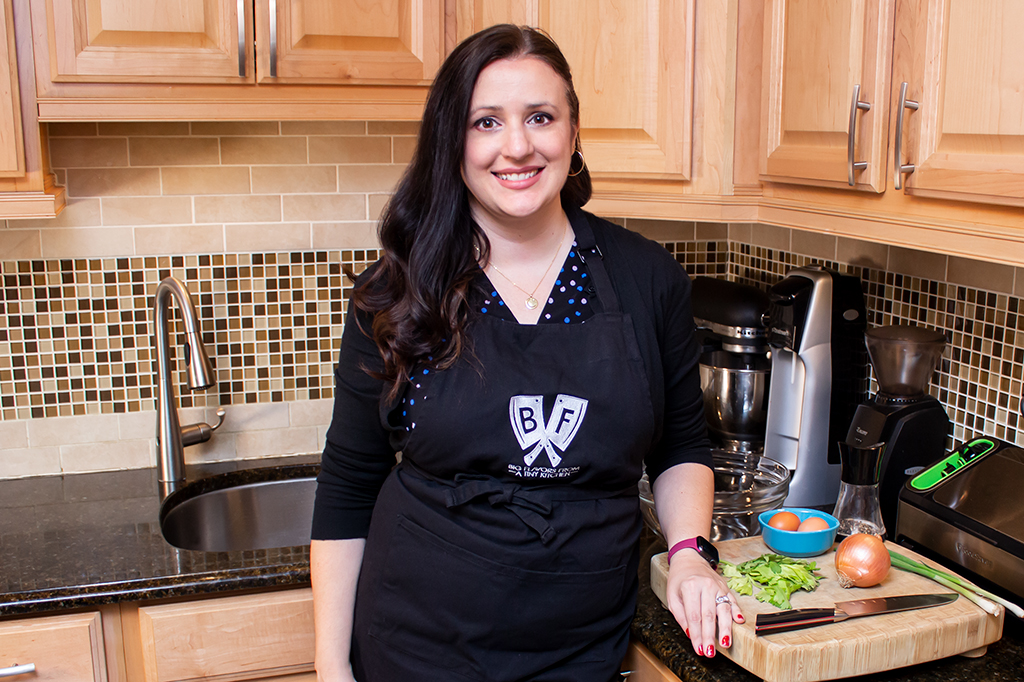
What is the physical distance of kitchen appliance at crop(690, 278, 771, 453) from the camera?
1827 mm

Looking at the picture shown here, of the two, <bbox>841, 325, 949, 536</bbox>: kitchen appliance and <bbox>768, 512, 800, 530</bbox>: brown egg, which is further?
<bbox>841, 325, 949, 536</bbox>: kitchen appliance

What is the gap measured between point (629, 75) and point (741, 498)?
757 mm

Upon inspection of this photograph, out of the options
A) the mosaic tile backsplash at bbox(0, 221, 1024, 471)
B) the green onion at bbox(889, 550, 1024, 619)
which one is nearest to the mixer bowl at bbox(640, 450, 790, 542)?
the green onion at bbox(889, 550, 1024, 619)

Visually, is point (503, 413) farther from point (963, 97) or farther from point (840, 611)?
point (963, 97)

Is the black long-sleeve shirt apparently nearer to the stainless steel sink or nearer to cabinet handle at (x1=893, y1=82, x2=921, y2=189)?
cabinet handle at (x1=893, y1=82, x2=921, y2=189)

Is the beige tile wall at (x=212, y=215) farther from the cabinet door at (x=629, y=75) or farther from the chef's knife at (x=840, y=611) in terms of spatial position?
the chef's knife at (x=840, y=611)

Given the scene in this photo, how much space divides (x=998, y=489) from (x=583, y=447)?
60 cm

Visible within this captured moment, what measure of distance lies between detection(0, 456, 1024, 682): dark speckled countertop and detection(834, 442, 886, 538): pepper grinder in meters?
0.25

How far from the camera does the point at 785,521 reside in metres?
1.38

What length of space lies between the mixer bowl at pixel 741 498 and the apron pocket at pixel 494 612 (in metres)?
0.28

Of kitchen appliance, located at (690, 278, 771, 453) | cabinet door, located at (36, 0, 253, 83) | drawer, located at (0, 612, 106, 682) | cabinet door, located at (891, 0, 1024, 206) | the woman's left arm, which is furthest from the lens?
kitchen appliance, located at (690, 278, 771, 453)

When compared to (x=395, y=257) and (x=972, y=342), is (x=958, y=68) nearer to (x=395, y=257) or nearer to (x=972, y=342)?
(x=972, y=342)

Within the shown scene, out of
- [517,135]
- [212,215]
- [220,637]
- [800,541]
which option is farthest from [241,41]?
[800,541]

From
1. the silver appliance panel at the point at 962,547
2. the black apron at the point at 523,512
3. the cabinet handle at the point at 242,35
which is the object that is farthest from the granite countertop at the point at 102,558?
the silver appliance panel at the point at 962,547
